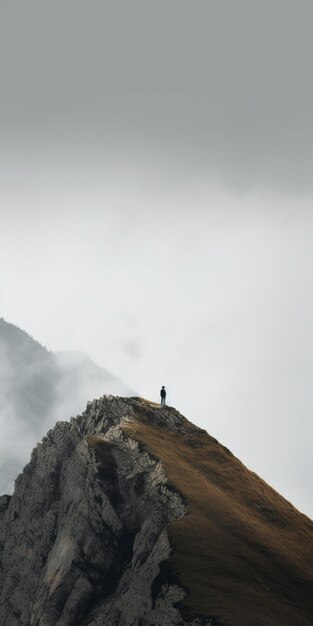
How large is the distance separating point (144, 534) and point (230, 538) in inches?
449

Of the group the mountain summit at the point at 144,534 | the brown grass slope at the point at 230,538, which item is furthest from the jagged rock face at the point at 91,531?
the brown grass slope at the point at 230,538

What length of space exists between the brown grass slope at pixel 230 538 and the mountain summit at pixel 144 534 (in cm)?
23

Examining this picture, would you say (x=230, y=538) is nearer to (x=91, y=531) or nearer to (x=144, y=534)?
(x=144, y=534)

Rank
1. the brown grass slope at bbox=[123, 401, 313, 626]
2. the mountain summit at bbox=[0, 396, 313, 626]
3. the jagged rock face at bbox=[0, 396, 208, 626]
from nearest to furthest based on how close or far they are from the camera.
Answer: the brown grass slope at bbox=[123, 401, 313, 626] < the mountain summit at bbox=[0, 396, 313, 626] < the jagged rock face at bbox=[0, 396, 208, 626]

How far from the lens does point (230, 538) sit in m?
104

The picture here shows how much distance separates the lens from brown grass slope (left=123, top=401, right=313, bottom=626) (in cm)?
8850

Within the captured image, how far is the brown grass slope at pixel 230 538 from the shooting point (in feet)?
290

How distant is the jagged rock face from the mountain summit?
0.17 m

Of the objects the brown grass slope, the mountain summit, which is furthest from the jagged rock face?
the brown grass slope

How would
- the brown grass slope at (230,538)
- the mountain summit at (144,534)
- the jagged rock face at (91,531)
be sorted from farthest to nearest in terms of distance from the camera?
the jagged rock face at (91,531), the mountain summit at (144,534), the brown grass slope at (230,538)

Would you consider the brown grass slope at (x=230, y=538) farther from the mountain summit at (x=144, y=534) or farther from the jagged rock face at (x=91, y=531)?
the jagged rock face at (x=91, y=531)

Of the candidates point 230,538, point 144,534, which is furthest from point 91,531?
point 230,538

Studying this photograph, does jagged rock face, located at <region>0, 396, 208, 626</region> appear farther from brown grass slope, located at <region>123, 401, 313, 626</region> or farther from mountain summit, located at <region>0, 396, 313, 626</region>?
brown grass slope, located at <region>123, 401, 313, 626</region>

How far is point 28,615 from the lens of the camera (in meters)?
114
